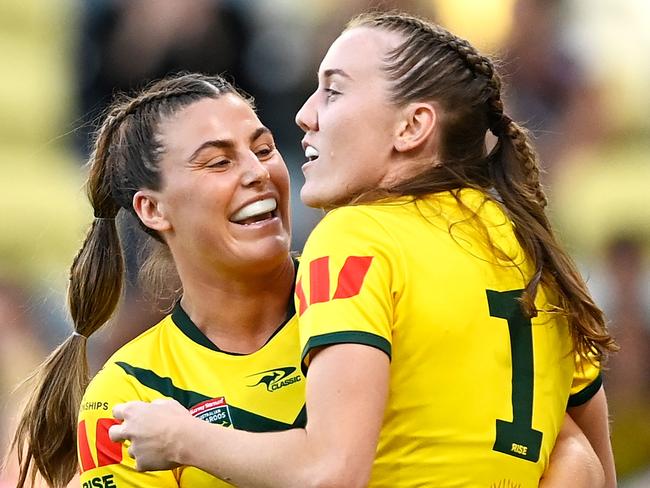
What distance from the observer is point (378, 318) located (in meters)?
2.10

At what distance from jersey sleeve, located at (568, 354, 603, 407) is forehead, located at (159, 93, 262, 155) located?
0.98m

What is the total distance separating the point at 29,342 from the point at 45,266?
0.39 m

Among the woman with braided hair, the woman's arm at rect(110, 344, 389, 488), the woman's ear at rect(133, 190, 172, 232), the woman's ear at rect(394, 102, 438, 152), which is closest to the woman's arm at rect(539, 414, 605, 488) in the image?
the woman with braided hair

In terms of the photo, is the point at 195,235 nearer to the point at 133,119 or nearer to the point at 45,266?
the point at 133,119

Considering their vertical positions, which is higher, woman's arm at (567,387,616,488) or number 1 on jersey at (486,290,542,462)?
number 1 on jersey at (486,290,542,462)

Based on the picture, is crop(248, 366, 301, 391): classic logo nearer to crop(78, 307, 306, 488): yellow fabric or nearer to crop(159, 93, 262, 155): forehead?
crop(78, 307, 306, 488): yellow fabric

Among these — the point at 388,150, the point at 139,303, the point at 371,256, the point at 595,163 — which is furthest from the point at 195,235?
the point at 595,163

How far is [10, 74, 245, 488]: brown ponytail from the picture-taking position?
3008 millimetres

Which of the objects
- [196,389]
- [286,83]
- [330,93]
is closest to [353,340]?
[330,93]

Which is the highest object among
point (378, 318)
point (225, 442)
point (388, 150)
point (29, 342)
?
point (388, 150)

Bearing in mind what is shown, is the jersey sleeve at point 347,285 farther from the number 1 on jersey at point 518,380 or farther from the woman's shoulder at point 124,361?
the woman's shoulder at point 124,361

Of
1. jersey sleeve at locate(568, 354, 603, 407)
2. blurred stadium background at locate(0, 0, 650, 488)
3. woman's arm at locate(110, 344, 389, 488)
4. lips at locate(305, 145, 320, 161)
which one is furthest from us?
blurred stadium background at locate(0, 0, 650, 488)

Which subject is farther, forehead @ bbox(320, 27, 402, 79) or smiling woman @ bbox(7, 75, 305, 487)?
smiling woman @ bbox(7, 75, 305, 487)

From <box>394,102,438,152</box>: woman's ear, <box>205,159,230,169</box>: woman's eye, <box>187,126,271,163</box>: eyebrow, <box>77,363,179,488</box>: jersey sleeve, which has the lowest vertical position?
<box>77,363,179,488</box>: jersey sleeve
